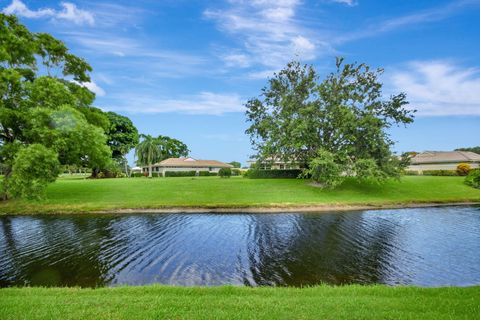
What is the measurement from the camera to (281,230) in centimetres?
1517

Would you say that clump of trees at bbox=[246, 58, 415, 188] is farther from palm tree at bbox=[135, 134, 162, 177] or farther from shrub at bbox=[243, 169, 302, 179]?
palm tree at bbox=[135, 134, 162, 177]

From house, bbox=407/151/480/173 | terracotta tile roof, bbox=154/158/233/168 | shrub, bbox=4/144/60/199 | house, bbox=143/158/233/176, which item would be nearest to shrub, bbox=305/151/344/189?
shrub, bbox=4/144/60/199

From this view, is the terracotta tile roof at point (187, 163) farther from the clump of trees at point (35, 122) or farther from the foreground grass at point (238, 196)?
the clump of trees at point (35, 122)

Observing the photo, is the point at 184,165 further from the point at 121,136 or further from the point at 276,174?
the point at 276,174

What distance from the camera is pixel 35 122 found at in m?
19.0

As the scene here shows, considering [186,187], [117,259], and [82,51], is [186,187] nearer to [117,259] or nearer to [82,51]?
[82,51]

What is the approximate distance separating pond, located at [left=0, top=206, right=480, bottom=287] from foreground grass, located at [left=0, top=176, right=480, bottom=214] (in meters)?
3.37

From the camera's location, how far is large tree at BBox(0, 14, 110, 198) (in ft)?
58.2

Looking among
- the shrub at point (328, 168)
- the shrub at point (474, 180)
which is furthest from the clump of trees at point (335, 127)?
the shrub at point (474, 180)

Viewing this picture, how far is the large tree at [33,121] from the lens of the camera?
58.2ft

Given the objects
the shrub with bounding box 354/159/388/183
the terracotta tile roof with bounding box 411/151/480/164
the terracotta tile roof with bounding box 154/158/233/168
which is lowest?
the shrub with bounding box 354/159/388/183

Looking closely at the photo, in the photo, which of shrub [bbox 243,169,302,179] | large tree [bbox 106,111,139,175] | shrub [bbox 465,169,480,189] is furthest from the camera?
large tree [bbox 106,111,139,175]

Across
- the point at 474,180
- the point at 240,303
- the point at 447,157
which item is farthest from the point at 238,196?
the point at 447,157

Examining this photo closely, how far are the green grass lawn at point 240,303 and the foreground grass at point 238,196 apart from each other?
16.4 meters
